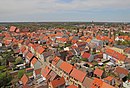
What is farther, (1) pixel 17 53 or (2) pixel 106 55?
(1) pixel 17 53

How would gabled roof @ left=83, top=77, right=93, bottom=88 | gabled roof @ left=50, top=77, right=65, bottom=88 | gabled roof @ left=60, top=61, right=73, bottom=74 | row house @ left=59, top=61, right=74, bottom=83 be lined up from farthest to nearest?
1. gabled roof @ left=60, top=61, right=73, bottom=74
2. row house @ left=59, top=61, right=74, bottom=83
3. gabled roof @ left=50, top=77, right=65, bottom=88
4. gabled roof @ left=83, top=77, right=93, bottom=88

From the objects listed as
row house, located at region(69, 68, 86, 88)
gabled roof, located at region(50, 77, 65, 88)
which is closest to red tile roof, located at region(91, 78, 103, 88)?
row house, located at region(69, 68, 86, 88)

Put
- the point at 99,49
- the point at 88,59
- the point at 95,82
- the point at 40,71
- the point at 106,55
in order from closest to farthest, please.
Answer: the point at 95,82 → the point at 40,71 → the point at 88,59 → the point at 106,55 → the point at 99,49

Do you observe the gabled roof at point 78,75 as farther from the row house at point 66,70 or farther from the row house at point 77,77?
the row house at point 66,70

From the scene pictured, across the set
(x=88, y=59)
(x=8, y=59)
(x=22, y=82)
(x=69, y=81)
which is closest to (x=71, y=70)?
(x=69, y=81)

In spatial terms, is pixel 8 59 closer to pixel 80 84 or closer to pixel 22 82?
pixel 22 82

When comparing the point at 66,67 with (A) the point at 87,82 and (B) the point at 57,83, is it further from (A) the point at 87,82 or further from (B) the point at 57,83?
(A) the point at 87,82

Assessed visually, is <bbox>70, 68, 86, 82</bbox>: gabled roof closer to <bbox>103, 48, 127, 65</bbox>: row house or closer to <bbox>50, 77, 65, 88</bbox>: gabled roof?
<bbox>50, 77, 65, 88</bbox>: gabled roof

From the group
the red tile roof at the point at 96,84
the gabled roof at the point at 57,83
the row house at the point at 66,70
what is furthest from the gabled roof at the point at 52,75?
the red tile roof at the point at 96,84

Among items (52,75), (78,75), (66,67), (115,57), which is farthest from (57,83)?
(115,57)

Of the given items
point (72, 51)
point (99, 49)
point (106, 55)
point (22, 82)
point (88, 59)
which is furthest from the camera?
point (99, 49)

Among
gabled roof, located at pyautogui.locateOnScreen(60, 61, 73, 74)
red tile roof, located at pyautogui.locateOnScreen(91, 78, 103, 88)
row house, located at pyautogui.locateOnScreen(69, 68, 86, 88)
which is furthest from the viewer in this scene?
gabled roof, located at pyautogui.locateOnScreen(60, 61, 73, 74)
